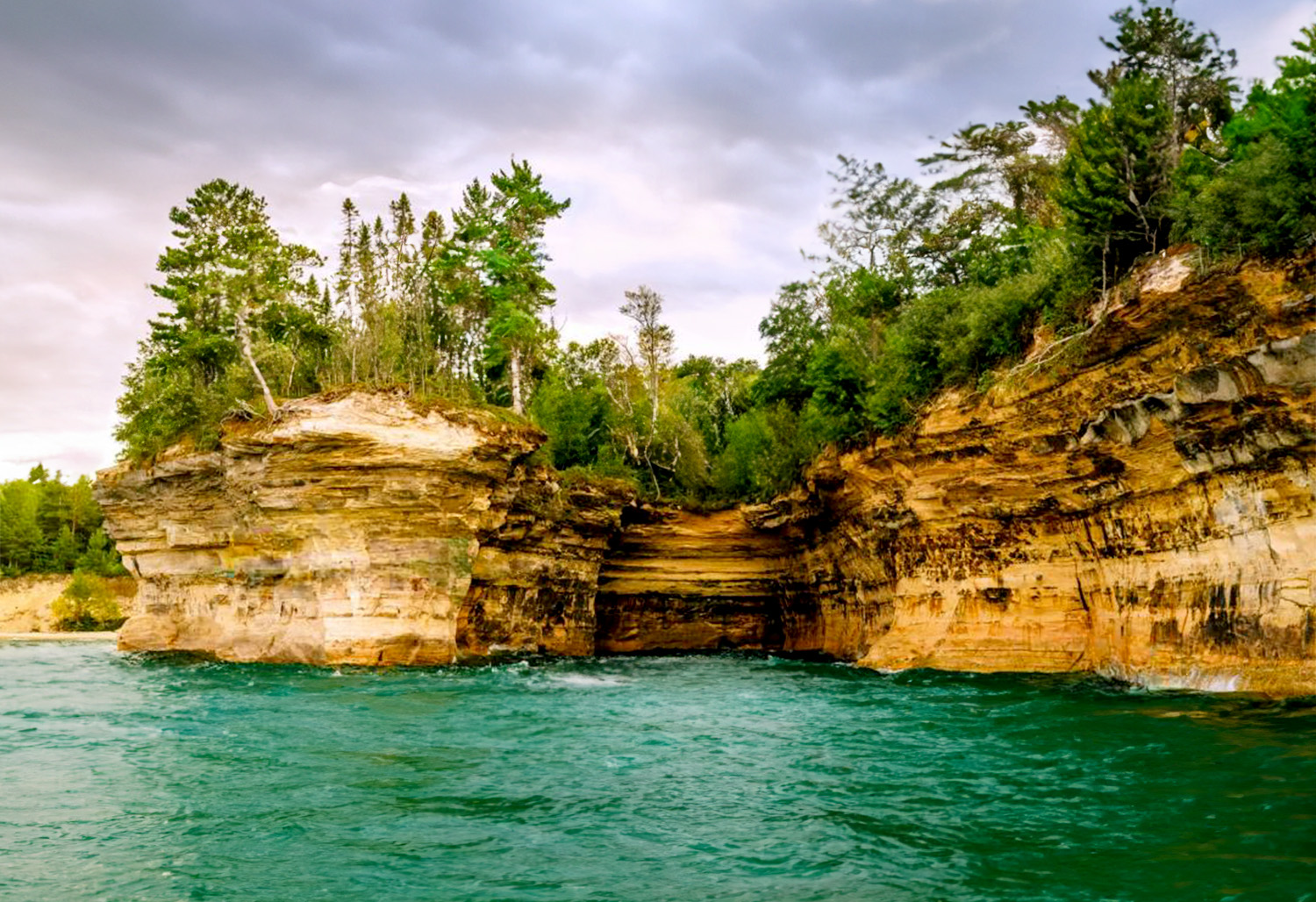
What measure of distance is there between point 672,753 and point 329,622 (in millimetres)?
13585

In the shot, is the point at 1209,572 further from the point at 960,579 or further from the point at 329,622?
the point at 329,622

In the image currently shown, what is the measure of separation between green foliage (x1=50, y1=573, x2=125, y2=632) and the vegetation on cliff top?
101 feet

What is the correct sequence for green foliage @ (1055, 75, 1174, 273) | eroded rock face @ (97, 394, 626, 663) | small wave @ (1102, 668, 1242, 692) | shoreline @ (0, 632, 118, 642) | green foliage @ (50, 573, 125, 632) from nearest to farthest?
small wave @ (1102, 668, 1242, 692) → green foliage @ (1055, 75, 1174, 273) → eroded rock face @ (97, 394, 626, 663) → shoreline @ (0, 632, 118, 642) → green foliage @ (50, 573, 125, 632)

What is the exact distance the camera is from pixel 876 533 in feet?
74.5

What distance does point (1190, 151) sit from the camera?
15.6 m

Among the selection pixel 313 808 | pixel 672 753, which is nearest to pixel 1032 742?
pixel 672 753

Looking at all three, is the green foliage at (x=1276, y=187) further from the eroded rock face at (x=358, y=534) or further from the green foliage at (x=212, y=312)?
the green foliage at (x=212, y=312)

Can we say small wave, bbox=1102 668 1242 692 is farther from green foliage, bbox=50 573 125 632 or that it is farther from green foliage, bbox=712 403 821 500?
green foliage, bbox=50 573 125 632

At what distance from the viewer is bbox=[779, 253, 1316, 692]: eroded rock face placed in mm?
12430

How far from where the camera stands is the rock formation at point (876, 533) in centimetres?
→ 1294

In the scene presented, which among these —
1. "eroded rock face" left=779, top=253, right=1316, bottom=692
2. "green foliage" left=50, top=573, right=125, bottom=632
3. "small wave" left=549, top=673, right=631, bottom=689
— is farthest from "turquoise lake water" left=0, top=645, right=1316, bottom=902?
"green foliage" left=50, top=573, right=125, bottom=632

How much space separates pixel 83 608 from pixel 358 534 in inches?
1843

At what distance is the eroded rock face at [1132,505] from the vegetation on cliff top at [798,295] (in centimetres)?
128

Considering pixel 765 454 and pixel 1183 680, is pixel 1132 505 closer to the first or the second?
pixel 1183 680
